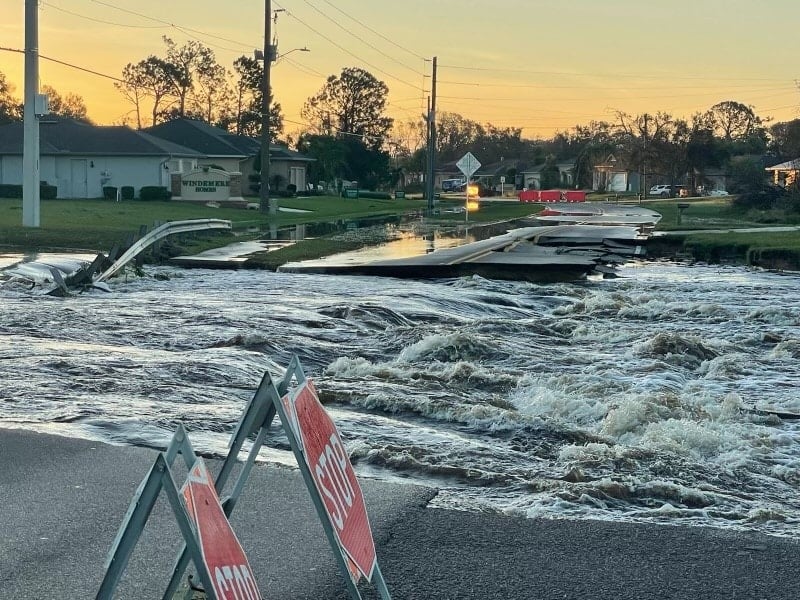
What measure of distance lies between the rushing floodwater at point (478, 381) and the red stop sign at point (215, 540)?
136 inches

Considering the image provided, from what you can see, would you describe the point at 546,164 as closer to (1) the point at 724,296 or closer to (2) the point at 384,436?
(1) the point at 724,296

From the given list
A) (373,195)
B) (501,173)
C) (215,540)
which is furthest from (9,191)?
(501,173)

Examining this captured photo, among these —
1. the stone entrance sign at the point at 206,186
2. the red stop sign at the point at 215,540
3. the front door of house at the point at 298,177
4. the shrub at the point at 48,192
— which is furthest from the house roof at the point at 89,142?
the red stop sign at the point at 215,540

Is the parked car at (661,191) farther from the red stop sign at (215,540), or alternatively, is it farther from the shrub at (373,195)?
the red stop sign at (215,540)

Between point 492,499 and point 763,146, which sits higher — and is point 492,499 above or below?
below

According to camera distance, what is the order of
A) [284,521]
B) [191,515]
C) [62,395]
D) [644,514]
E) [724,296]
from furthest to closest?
[724,296] < [62,395] < [644,514] < [284,521] < [191,515]

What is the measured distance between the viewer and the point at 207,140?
77.7 m

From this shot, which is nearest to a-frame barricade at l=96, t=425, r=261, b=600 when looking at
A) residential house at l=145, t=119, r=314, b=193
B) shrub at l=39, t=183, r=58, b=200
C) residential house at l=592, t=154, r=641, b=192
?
shrub at l=39, t=183, r=58, b=200

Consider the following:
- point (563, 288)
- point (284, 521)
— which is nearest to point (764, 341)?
point (563, 288)

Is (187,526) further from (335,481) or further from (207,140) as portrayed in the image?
(207,140)

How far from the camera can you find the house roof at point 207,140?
7606cm

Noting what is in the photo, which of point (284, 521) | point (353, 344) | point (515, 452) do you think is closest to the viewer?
point (284, 521)

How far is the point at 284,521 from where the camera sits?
599cm

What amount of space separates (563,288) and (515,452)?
13.0 metres
